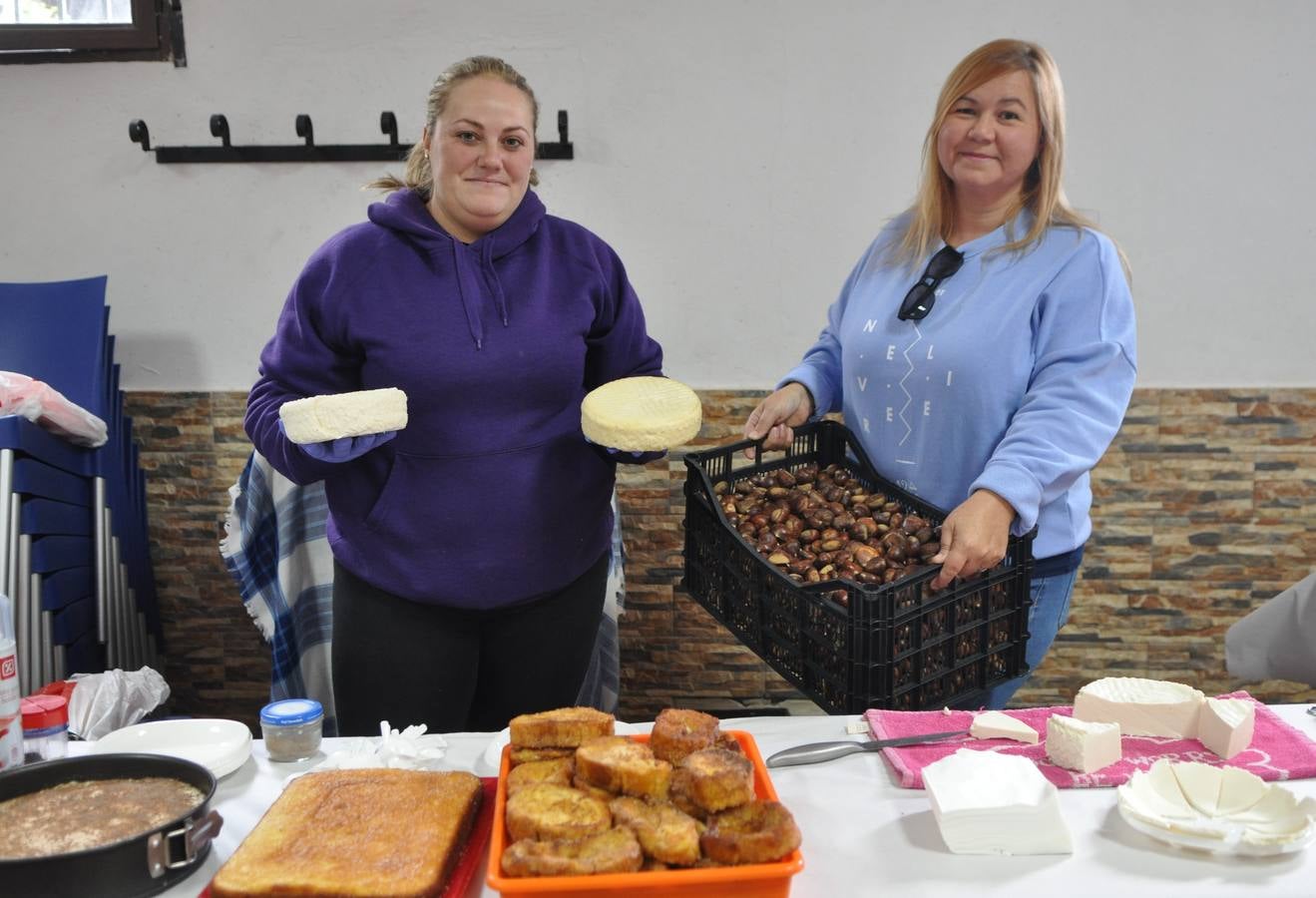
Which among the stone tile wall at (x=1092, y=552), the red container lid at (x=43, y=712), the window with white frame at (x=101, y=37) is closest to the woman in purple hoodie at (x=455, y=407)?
the red container lid at (x=43, y=712)

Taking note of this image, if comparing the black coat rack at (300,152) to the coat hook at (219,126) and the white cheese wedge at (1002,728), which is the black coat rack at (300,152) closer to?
the coat hook at (219,126)

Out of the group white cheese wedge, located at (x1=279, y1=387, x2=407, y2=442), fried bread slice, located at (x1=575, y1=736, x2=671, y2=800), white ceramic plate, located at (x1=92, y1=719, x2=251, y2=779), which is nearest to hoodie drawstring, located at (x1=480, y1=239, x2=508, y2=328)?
white cheese wedge, located at (x1=279, y1=387, x2=407, y2=442)

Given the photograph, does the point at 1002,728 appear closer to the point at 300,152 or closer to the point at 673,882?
the point at 673,882

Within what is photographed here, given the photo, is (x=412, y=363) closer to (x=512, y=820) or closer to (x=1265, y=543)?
(x=512, y=820)

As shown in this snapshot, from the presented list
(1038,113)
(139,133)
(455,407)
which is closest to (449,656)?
(455,407)

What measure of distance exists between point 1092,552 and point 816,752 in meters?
2.26

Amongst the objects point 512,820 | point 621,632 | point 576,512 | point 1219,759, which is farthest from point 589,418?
point 621,632

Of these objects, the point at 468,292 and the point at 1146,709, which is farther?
the point at 468,292

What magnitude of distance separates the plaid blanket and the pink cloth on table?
140cm

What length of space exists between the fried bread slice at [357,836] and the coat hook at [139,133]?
2.41 meters

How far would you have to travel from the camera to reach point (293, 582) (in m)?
2.85

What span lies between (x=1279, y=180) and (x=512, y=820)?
312 centimetres

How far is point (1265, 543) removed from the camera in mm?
3316

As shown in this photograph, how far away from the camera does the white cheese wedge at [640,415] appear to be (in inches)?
68.6
